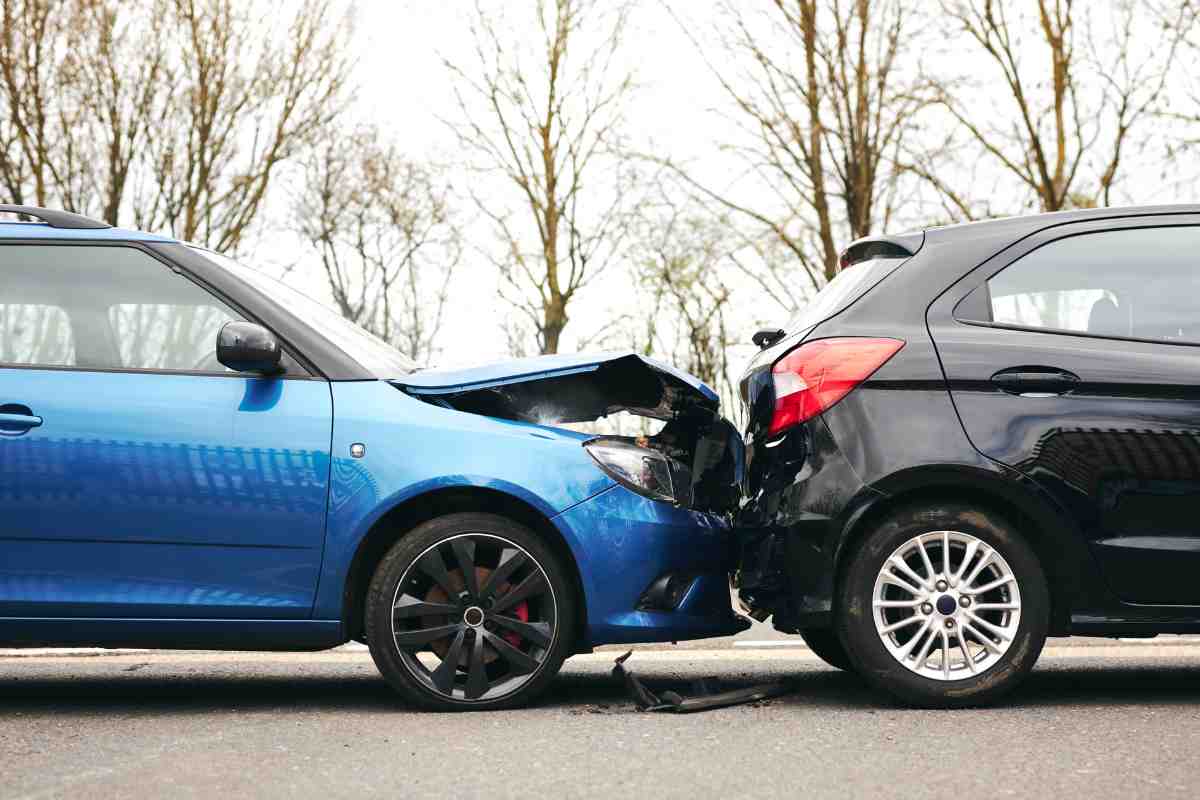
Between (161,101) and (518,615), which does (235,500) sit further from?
(161,101)

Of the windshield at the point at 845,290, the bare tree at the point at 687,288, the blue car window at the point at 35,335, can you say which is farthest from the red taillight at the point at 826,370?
the bare tree at the point at 687,288

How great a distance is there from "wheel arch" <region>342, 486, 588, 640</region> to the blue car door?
18 centimetres

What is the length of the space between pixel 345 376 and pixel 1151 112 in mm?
14029

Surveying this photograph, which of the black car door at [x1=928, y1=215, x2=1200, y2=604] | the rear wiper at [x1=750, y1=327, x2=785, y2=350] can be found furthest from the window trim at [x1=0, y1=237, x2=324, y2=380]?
the black car door at [x1=928, y1=215, x2=1200, y2=604]

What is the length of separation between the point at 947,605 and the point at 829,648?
1194 millimetres

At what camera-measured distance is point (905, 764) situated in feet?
12.6

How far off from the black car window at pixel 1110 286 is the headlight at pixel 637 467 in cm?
130

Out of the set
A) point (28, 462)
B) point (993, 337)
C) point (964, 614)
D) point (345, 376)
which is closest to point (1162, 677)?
point (964, 614)

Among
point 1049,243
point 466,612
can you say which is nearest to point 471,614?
point 466,612

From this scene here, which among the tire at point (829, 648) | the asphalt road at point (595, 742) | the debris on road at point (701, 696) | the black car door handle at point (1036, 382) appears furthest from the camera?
the tire at point (829, 648)

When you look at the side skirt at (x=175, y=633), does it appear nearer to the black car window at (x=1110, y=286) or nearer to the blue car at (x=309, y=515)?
the blue car at (x=309, y=515)

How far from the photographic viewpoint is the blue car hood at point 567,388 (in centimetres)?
489

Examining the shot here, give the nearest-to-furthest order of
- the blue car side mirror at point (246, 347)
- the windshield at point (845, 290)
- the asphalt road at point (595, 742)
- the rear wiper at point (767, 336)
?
1. the asphalt road at point (595, 742)
2. the blue car side mirror at point (246, 347)
3. the windshield at point (845, 290)
4. the rear wiper at point (767, 336)

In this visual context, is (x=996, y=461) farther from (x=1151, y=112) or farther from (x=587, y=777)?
(x=1151, y=112)
